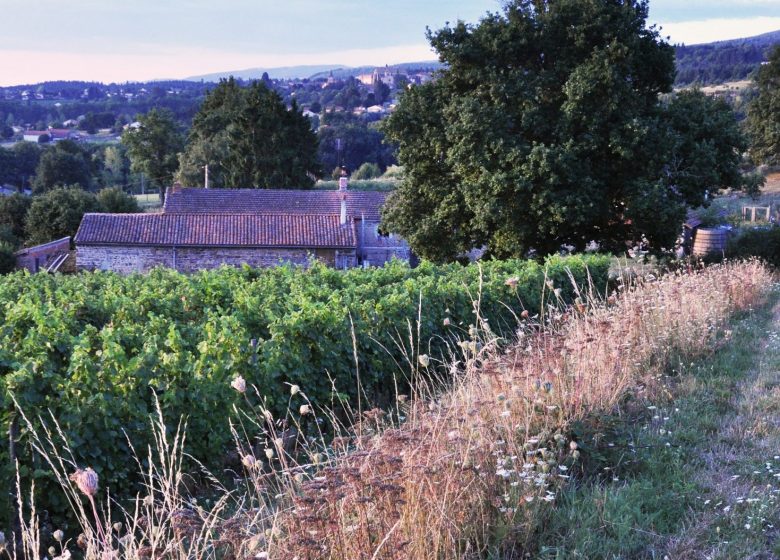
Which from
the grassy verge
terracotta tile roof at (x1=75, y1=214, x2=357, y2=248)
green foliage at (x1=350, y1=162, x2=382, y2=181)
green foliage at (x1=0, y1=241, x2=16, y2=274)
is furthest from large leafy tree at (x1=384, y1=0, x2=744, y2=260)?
green foliage at (x1=350, y1=162, x2=382, y2=181)

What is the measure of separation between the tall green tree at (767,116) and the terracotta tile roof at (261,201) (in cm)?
2408

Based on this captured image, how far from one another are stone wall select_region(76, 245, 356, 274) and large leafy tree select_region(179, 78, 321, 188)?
15319mm

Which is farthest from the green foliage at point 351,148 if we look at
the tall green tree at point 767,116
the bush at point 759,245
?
the bush at point 759,245

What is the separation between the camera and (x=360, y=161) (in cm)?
8075

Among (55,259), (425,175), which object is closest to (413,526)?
(425,175)

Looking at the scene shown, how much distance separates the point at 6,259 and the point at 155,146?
27.3 meters

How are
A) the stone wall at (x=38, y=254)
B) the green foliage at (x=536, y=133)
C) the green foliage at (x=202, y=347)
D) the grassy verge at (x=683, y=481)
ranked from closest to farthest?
the grassy verge at (x=683, y=481)
the green foliage at (x=202, y=347)
the green foliage at (x=536, y=133)
the stone wall at (x=38, y=254)

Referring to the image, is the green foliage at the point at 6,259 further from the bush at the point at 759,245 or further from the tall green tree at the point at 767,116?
the tall green tree at the point at 767,116

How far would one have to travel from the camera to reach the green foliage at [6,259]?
109 feet

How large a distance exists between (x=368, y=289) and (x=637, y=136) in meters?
11.6

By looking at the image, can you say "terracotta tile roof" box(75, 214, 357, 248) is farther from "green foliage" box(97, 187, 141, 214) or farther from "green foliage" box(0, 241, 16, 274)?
"green foliage" box(97, 187, 141, 214)

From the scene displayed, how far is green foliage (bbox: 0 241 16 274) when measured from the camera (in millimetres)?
33125

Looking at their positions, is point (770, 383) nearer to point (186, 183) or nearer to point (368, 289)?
point (368, 289)

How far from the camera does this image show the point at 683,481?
420 cm
